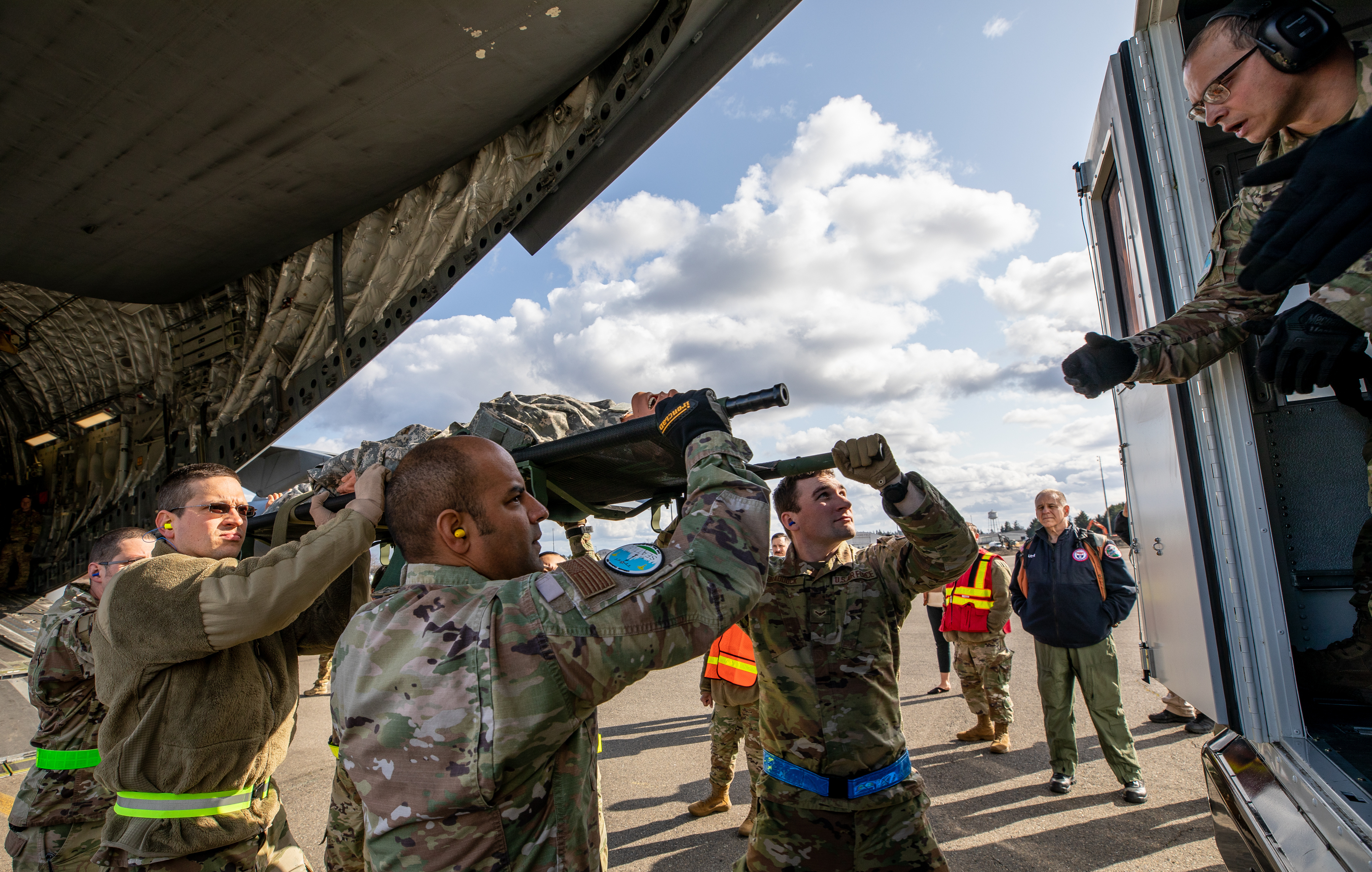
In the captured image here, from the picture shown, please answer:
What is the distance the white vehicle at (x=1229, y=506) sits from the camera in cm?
191

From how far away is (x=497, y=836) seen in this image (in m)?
1.37

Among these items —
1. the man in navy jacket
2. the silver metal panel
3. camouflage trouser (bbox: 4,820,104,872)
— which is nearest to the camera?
the silver metal panel

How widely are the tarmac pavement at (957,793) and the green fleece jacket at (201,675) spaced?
7.15 feet

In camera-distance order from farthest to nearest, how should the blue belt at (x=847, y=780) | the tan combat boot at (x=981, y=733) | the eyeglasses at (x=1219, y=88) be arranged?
the tan combat boot at (x=981, y=733) → the blue belt at (x=847, y=780) → the eyeglasses at (x=1219, y=88)

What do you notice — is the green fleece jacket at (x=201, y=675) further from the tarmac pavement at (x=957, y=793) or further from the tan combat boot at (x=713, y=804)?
the tan combat boot at (x=713, y=804)

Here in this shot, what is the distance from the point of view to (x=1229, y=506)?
2.07 meters

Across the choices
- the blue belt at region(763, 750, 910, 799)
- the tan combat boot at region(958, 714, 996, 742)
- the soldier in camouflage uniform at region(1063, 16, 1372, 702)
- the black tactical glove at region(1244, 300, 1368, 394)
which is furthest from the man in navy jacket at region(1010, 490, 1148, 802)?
the black tactical glove at region(1244, 300, 1368, 394)

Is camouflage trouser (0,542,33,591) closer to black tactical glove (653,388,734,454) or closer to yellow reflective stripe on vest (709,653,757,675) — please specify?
yellow reflective stripe on vest (709,653,757,675)

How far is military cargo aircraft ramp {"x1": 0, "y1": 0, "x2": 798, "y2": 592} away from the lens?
3.66m

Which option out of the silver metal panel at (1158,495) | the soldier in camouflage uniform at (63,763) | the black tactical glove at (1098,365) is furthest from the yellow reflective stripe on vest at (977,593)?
the soldier in camouflage uniform at (63,763)

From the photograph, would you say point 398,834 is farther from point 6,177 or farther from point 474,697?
point 6,177

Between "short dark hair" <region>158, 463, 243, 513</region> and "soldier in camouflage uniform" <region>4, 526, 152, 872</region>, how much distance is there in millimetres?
640

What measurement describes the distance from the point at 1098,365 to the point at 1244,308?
426 mm

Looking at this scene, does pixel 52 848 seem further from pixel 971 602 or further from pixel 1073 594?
pixel 971 602
